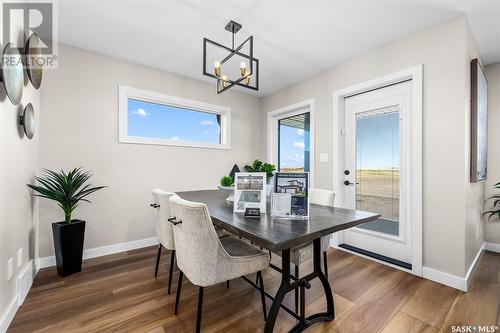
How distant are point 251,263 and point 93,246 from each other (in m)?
2.33

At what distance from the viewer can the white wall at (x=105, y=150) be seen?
2484 mm

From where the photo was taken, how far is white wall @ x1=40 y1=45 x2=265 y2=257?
2.48m

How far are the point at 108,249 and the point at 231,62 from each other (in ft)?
9.58

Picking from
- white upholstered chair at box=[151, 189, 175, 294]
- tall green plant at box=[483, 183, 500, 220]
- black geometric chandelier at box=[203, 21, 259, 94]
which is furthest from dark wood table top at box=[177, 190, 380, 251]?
tall green plant at box=[483, 183, 500, 220]

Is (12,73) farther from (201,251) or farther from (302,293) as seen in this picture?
(302,293)

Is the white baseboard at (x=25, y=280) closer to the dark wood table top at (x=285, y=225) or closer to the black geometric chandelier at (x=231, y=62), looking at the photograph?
the dark wood table top at (x=285, y=225)

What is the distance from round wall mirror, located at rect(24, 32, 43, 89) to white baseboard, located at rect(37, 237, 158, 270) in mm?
1864

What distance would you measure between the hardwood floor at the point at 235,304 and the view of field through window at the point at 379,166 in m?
0.68

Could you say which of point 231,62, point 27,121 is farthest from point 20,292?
point 231,62

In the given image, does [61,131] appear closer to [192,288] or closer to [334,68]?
[192,288]

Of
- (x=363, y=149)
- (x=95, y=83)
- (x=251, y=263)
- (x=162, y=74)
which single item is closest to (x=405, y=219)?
(x=363, y=149)

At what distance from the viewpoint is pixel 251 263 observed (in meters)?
1.44

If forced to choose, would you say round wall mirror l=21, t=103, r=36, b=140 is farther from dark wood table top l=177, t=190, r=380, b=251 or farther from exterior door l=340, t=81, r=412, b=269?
exterior door l=340, t=81, r=412, b=269

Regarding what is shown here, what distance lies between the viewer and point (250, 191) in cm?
159
